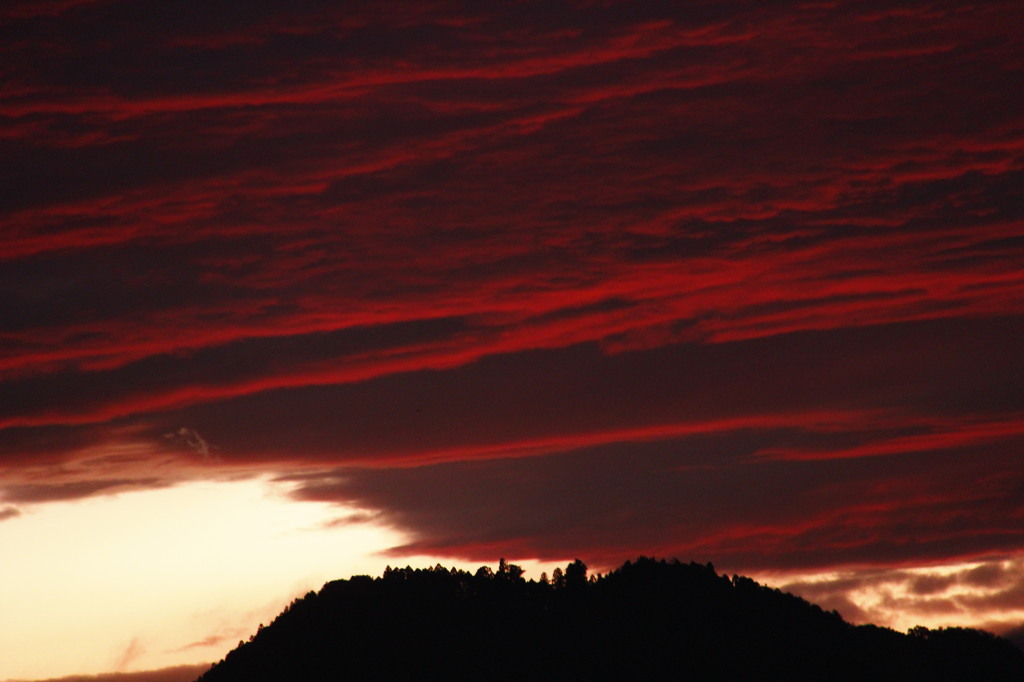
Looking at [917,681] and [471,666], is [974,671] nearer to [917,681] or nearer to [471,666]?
[917,681]

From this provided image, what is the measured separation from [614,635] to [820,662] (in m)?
23.6

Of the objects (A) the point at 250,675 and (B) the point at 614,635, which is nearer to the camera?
(B) the point at 614,635

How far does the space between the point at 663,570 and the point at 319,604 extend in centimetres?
4373

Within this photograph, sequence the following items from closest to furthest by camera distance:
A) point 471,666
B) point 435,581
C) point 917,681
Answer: point 917,681 → point 471,666 → point 435,581

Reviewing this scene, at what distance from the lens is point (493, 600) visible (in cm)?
18850

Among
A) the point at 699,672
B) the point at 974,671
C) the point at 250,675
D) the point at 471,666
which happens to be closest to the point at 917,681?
the point at 974,671

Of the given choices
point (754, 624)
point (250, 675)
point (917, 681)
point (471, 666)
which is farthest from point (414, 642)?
point (917, 681)

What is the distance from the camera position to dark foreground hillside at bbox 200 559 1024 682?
575 feet

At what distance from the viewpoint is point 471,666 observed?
180 m

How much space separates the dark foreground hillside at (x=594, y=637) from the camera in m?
175

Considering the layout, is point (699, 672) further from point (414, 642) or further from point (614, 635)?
point (414, 642)

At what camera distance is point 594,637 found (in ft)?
592

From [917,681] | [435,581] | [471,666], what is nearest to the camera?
[917,681]

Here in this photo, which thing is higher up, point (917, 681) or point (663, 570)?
point (663, 570)
